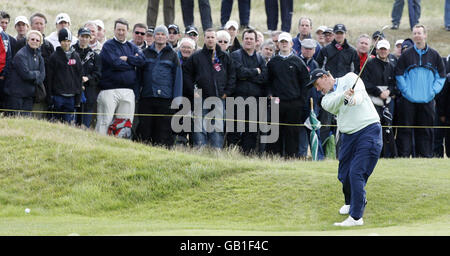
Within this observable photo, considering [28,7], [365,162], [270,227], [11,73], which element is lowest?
[270,227]

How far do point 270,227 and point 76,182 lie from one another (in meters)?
4.32

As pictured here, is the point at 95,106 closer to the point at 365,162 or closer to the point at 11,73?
the point at 11,73

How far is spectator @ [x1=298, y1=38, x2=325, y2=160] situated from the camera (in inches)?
738

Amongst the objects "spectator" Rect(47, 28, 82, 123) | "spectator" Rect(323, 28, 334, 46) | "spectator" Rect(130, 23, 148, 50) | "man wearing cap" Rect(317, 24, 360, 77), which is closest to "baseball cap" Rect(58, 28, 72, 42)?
"spectator" Rect(47, 28, 82, 123)

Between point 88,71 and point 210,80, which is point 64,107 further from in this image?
point 210,80

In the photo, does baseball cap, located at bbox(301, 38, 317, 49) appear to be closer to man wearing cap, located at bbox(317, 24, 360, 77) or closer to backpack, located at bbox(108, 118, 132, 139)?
man wearing cap, located at bbox(317, 24, 360, 77)

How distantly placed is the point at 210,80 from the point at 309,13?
2373 cm

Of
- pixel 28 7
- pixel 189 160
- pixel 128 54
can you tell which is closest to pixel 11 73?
pixel 128 54

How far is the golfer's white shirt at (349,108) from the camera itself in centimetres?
1246

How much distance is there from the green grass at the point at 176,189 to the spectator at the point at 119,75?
2.93 feet

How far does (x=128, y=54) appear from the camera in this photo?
18094mm

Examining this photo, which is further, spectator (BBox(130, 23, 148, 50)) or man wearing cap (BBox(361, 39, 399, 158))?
man wearing cap (BBox(361, 39, 399, 158))

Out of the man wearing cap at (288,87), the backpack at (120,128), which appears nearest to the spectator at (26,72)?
the backpack at (120,128)

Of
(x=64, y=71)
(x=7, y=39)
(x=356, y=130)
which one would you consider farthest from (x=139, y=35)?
(x=356, y=130)
